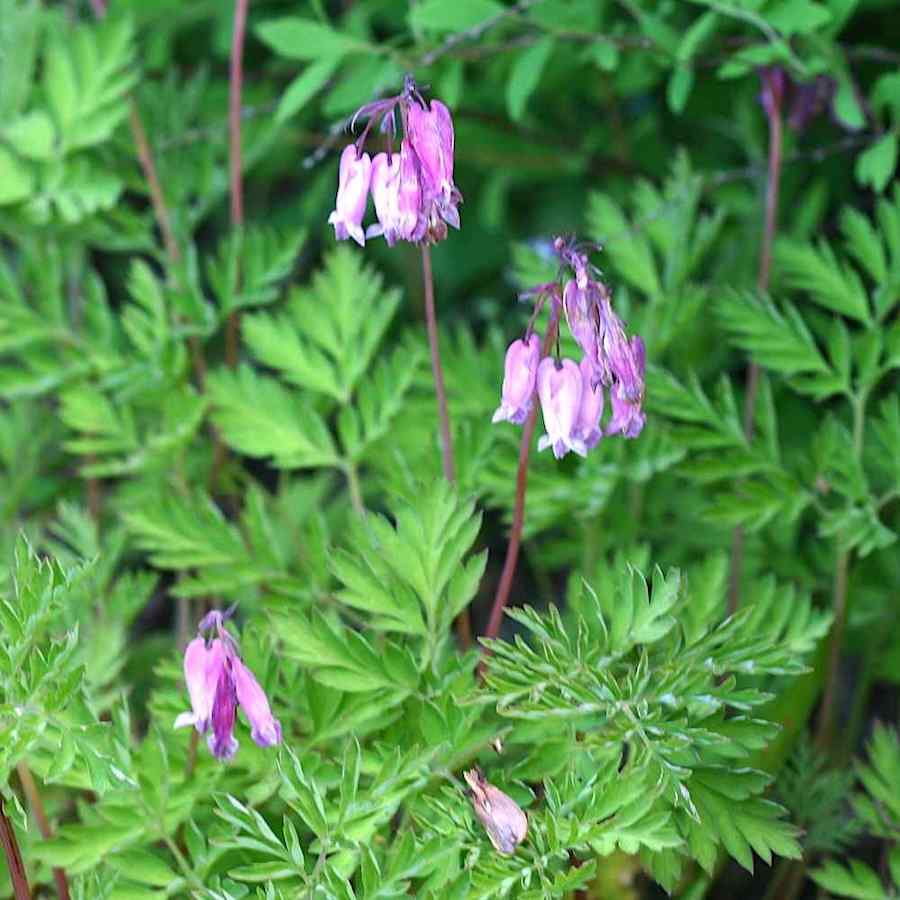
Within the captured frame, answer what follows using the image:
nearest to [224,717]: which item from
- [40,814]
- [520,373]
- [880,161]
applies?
[40,814]

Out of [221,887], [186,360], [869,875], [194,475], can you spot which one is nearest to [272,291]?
[186,360]

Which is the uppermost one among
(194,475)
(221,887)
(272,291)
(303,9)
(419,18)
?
(419,18)

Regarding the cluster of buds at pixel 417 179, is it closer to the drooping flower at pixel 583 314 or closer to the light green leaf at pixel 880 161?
the drooping flower at pixel 583 314

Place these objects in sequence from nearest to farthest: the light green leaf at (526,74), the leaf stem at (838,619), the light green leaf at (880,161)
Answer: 1. the leaf stem at (838,619)
2. the light green leaf at (880,161)
3. the light green leaf at (526,74)

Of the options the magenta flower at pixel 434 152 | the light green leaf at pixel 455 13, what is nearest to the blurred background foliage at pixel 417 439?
the light green leaf at pixel 455 13

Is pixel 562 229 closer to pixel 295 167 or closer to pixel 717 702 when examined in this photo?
pixel 295 167
